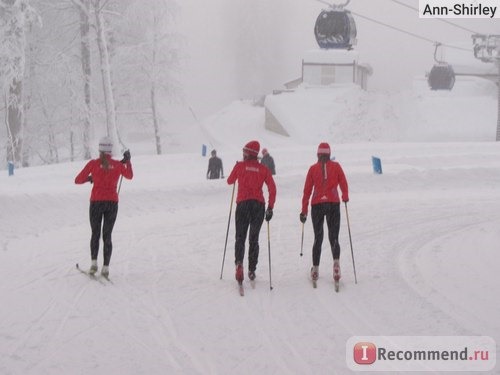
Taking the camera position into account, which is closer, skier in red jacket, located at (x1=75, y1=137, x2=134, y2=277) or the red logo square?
the red logo square

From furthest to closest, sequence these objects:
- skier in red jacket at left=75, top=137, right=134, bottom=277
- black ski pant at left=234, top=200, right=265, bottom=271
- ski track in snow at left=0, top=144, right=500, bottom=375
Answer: skier in red jacket at left=75, top=137, right=134, bottom=277 → black ski pant at left=234, top=200, right=265, bottom=271 → ski track in snow at left=0, top=144, right=500, bottom=375

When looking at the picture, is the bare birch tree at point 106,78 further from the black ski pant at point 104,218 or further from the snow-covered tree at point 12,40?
the black ski pant at point 104,218

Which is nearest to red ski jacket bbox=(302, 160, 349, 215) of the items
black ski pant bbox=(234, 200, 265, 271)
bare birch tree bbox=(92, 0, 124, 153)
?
black ski pant bbox=(234, 200, 265, 271)

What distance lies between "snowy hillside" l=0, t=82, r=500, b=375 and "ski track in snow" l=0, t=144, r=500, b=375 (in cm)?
2

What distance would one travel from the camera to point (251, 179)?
7.74 meters

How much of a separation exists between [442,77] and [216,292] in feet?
136

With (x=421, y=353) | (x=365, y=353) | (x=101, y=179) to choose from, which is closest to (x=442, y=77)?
(x=101, y=179)

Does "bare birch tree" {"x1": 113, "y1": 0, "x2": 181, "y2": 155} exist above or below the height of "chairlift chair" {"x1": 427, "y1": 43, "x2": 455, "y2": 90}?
above

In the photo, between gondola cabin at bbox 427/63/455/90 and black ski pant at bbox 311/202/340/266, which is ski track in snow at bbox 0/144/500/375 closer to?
black ski pant at bbox 311/202/340/266

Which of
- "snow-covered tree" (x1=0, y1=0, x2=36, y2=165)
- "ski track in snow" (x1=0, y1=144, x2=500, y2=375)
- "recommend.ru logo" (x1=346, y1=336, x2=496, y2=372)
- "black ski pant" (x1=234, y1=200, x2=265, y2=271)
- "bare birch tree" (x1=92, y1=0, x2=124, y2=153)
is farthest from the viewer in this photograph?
"bare birch tree" (x1=92, y1=0, x2=124, y2=153)

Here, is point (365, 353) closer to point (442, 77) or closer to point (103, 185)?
point (103, 185)

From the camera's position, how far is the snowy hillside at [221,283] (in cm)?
548

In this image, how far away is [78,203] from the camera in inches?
609

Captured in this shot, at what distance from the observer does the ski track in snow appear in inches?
213
